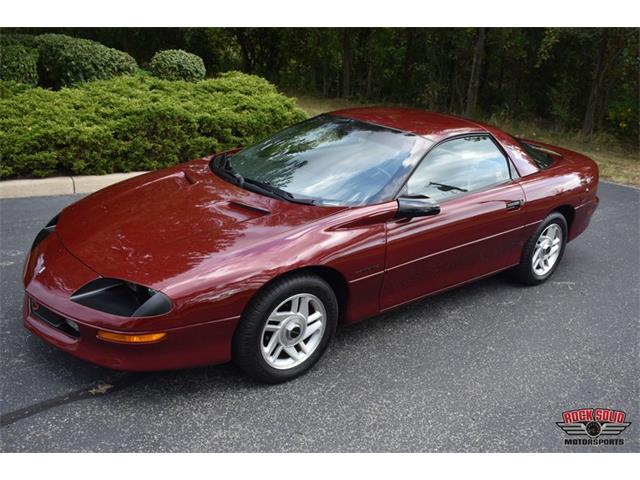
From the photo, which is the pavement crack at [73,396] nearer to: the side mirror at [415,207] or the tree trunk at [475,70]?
the side mirror at [415,207]

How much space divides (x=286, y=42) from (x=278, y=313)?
16158mm

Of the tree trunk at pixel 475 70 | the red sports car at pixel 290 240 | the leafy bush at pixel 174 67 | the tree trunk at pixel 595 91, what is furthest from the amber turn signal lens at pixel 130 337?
the tree trunk at pixel 595 91

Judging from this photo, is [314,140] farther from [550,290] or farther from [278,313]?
[550,290]

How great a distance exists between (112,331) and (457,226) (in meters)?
2.25

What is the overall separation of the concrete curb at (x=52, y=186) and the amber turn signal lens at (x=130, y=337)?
4052mm

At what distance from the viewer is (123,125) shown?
23.3 ft

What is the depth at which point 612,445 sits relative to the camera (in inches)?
126

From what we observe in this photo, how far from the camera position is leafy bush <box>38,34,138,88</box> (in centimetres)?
1004

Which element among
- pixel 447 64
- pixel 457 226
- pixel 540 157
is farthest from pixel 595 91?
pixel 457 226

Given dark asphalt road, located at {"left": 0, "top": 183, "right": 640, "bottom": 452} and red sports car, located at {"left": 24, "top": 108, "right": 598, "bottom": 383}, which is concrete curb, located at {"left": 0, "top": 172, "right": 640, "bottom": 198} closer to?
dark asphalt road, located at {"left": 0, "top": 183, "right": 640, "bottom": 452}

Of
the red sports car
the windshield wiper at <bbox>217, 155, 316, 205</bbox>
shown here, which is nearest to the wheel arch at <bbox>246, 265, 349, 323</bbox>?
the red sports car

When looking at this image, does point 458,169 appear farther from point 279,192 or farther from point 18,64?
point 18,64

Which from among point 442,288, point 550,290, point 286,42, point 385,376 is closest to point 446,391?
point 385,376

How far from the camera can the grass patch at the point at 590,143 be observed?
9.40 m
